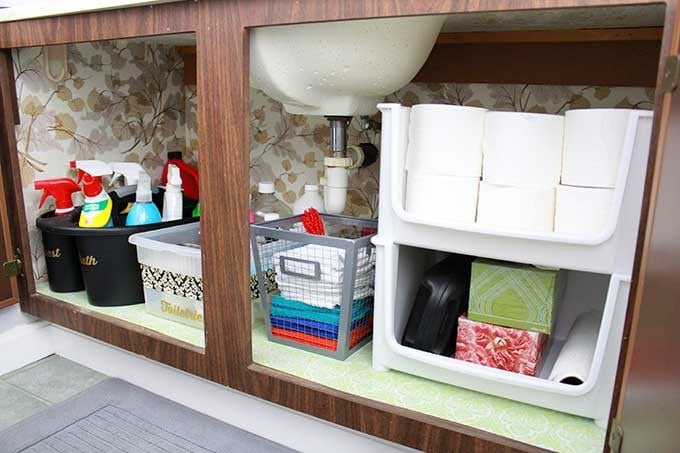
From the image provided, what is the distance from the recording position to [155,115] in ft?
5.24

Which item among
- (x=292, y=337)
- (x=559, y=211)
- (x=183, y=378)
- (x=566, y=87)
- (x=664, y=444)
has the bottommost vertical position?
(x=183, y=378)

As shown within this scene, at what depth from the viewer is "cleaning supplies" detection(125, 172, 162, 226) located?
1.26 metres

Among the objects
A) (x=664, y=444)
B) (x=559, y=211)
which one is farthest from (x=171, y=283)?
(x=664, y=444)

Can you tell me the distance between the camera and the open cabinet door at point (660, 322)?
0.51 m

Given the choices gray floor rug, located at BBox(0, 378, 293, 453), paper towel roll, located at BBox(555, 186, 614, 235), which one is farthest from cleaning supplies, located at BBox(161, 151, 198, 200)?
paper towel roll, located at BBox(555, 186, 614, 235)

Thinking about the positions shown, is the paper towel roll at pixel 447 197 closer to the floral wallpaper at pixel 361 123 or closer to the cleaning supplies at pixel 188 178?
the floral wallpaper at pixel 361 123

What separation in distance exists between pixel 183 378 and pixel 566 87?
1.07 meters

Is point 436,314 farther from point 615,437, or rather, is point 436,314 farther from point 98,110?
Answer: point 98,110

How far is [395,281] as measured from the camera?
92cm

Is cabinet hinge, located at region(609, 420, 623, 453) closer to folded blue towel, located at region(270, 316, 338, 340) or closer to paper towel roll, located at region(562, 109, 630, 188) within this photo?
paper towel roll, located at region(562, 109, 630, 188)

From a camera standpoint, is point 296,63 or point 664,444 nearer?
point 664,444

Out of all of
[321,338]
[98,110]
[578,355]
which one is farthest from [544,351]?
[98,110]

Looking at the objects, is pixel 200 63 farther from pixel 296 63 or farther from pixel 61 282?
pixel 61 282

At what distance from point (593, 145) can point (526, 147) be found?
3.7 inches
